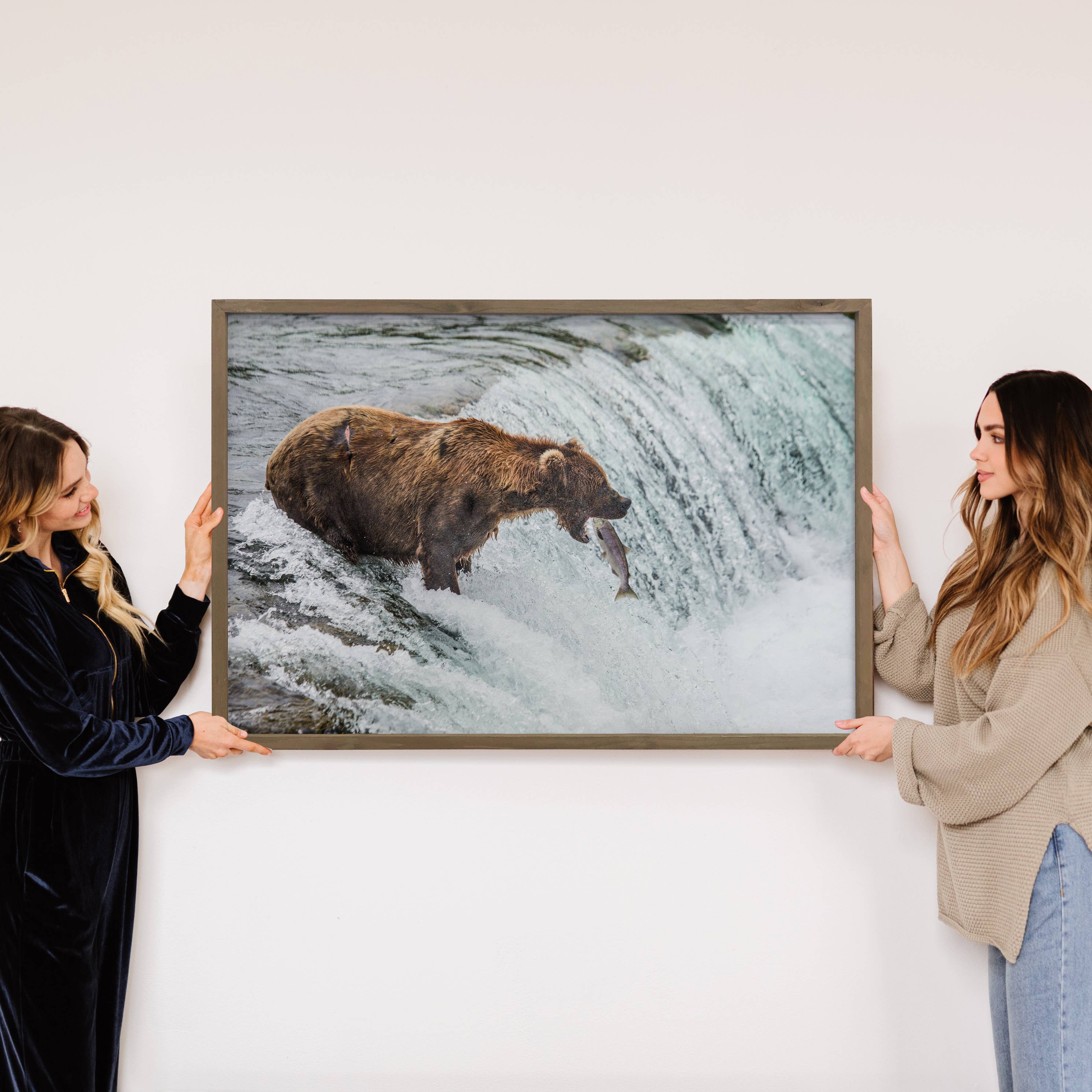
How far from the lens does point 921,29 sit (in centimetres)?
151

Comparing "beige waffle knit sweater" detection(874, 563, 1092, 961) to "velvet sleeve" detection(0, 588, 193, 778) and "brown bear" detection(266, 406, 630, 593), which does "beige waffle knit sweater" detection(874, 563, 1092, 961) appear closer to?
"brown bear" detection(266, 406, 630, 593)

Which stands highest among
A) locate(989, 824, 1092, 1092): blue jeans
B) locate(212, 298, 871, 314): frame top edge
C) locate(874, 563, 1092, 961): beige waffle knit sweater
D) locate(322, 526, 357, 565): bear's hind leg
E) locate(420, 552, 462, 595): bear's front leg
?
locate(212, 298, 871, 314): frame top edge

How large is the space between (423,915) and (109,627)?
0.79 meters

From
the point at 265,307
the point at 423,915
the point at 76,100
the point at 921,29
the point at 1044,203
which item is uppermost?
the point at 921,29

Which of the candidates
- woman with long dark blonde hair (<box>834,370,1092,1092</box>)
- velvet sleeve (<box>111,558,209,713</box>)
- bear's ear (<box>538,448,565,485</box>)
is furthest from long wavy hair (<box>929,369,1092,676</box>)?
velvet sleeve (<box>111,558,209,713</box>)

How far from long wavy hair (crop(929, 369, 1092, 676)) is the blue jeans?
309 mm

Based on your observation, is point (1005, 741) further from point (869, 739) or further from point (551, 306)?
point (551, 306)

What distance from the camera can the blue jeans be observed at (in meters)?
1.16

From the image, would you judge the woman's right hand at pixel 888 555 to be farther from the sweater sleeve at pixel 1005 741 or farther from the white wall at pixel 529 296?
the sweater sleeve at pixel 1005 741

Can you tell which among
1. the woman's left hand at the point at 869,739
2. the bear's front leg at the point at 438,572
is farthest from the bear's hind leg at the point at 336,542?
the woman's left hand at the point at 869,739

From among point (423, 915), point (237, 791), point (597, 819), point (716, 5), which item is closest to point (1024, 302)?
point (716, 5)

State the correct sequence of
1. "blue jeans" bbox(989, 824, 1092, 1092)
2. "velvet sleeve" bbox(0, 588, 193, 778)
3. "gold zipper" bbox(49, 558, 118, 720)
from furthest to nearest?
"gold zipper" bbox(49, 558, 118, 720) < "velvet sleeve" bbox(0, 588, 193, 778) < "blue jeans" bbox(989, 824, 1092, 1092)

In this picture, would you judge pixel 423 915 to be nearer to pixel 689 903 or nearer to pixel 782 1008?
pixel 689 903

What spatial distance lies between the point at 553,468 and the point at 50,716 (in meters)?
0.94
